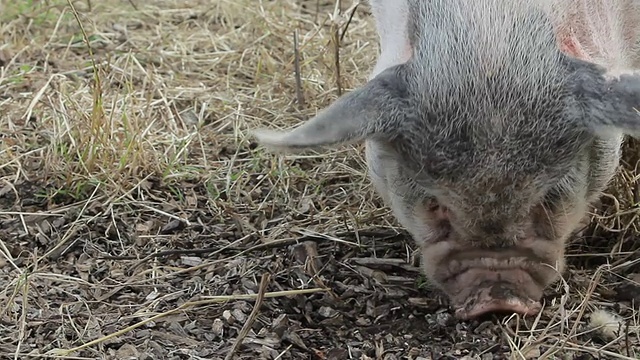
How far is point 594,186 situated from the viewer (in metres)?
3.69

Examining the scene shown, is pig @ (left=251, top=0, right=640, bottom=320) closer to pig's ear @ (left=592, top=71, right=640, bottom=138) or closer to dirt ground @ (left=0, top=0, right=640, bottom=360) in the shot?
pig's ear @ (left=592, top=71, right=640, bottom=138)

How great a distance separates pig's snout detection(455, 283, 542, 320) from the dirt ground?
45 millimetres

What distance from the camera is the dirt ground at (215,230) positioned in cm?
358

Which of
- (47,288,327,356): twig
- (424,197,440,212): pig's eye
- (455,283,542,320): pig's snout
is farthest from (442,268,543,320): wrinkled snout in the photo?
(47,288,327,356): twig

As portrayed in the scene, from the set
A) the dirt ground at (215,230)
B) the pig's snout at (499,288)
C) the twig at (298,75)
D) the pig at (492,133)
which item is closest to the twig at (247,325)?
the dirt ground at (215,230)

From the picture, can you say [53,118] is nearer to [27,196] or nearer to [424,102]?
[27,196]

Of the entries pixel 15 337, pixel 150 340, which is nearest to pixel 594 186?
pixel 150 340

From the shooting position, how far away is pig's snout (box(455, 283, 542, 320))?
3.53 metres

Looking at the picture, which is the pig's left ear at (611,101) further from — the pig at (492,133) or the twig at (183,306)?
the twig at (183,306)

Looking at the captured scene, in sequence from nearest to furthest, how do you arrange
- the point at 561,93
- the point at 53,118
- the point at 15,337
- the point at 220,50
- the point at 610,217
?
the point at 561,93, the point at 15,337, the point at 610,217, the point at 53,118, the point at 220,50

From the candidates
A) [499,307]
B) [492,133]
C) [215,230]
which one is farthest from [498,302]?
[215,230]

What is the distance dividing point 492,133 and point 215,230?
149 cm

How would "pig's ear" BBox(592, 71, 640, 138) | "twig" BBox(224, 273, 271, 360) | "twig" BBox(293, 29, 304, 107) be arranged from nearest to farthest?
"pig's ear" BBox(592, 71, 640, 138), "twig" BBox(224, 273, 271, 360), "twig" BBox(293, 29, 304, 107)

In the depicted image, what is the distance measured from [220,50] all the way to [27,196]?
6.05 feet
